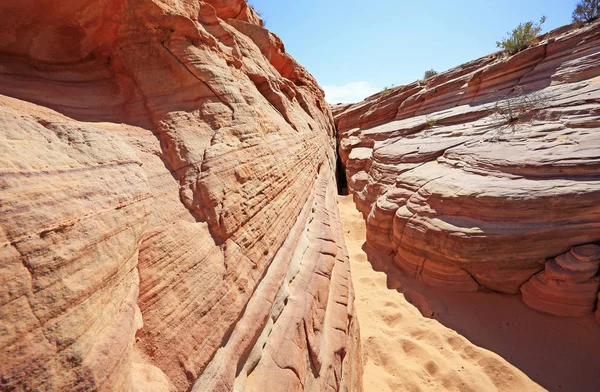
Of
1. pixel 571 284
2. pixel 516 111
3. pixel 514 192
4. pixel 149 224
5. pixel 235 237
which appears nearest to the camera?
pixel 149 224

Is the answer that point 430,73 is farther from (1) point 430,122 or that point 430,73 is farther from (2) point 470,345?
(2) point 470,345

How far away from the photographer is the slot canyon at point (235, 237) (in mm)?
1249

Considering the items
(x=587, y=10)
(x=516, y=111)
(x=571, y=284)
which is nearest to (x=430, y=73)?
(x=587, y=10)

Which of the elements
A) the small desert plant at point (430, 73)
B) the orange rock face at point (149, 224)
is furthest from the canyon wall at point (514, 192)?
the small desert plant at point (430, 73)

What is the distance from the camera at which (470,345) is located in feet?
10.8

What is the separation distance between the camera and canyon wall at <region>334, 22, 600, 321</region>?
3.39 m

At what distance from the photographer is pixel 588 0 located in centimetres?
873

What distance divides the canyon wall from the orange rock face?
1.91m

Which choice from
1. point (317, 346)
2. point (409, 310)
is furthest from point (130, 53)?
point (409, 310)

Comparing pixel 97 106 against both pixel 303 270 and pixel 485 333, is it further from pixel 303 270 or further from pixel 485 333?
pixel 485 333

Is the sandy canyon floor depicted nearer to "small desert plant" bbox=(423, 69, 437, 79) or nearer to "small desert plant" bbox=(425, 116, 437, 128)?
"small desert plant" bbox=(425, 116, 437, 128)

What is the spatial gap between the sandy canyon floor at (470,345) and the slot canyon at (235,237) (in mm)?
23

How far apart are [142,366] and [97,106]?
2300 mm

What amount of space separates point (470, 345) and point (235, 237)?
131 inches
